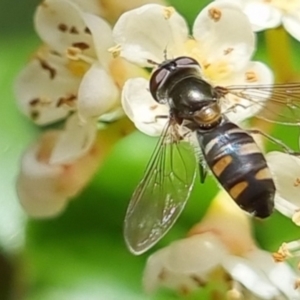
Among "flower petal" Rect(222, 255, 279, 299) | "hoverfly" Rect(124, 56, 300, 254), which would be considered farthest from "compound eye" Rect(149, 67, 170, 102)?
"flower petal" Rect(222, 255, 279, 299)

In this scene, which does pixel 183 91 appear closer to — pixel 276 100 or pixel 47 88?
pixel 276 100

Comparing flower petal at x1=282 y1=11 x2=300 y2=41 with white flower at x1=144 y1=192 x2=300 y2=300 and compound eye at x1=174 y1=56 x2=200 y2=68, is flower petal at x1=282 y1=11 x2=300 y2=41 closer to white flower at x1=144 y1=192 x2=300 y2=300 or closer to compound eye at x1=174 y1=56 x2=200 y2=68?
compound eye at x1=174 y1=56 x2=200 y2=68

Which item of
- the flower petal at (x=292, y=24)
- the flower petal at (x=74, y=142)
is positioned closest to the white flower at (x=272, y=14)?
the flower petal at (x=292, y=24)

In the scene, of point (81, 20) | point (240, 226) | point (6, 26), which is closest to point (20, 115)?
point (6, 26)

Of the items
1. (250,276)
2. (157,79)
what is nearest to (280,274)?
(250,276)

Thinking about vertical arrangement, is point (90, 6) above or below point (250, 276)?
above
